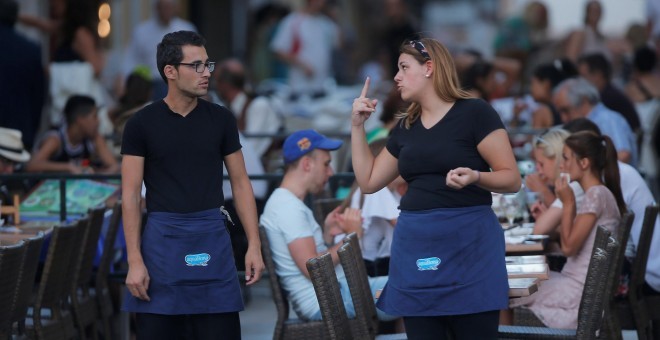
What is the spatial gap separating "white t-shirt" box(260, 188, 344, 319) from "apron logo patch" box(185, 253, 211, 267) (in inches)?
45.1

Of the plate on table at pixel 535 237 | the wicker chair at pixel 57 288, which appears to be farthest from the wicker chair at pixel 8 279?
the plate on table at pixel 535 237

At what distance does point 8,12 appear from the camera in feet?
34.5

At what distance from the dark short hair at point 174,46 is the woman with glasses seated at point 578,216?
2223 mm

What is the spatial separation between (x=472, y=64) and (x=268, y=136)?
6.88 feet

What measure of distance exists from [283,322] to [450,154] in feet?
6.12

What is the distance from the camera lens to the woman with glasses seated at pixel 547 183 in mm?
7551

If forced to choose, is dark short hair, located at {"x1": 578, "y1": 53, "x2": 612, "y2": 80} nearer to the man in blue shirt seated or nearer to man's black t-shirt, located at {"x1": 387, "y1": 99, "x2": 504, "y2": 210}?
the man in blue shirt seated

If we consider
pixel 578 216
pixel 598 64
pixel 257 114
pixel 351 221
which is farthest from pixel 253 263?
pixel 257 114

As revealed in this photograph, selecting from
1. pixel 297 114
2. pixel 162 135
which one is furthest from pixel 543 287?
pixel 297 114

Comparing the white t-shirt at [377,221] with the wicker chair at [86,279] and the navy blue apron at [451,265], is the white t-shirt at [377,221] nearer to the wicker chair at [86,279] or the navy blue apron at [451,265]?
the wicker chair at [86,279]

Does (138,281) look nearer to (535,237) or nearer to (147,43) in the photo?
(535,237)

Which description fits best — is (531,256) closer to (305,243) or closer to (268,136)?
(305,243)

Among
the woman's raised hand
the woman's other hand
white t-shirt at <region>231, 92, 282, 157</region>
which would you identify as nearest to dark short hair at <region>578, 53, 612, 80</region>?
white t-shirt at <region>231, 92, 282, 157</region>

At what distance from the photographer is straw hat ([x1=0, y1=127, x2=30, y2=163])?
8602mm
